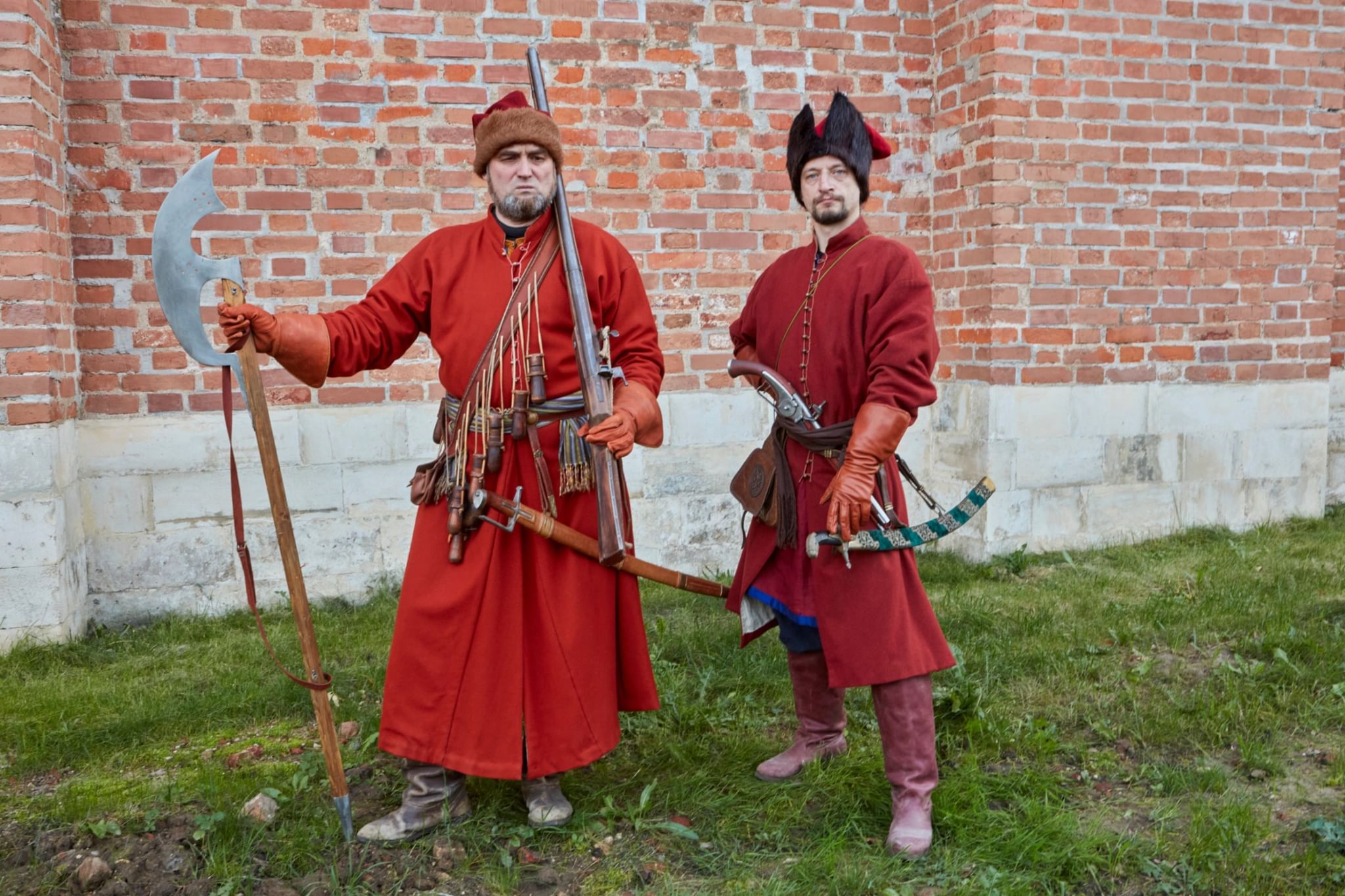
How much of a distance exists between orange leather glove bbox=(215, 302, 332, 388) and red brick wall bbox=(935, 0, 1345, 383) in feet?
12.0

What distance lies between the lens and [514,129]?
9.58 ft

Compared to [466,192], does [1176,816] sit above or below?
below

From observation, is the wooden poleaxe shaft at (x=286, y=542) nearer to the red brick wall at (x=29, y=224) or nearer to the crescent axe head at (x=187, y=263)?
the crescent axe head at (x=187, y=263)

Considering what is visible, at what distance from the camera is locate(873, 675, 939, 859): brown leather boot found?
9.47 feet

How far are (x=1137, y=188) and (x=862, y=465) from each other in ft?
12.5

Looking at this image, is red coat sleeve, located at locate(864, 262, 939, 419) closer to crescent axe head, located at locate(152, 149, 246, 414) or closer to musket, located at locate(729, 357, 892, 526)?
musket, located at locate(729, 357, 892, 526)

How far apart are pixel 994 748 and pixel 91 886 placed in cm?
254

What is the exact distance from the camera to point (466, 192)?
5.14 meters

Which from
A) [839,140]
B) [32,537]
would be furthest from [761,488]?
[32,537]

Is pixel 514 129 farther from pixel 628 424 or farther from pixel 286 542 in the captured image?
pixel 286 542

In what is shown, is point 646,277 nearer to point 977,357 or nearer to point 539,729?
point 977,357

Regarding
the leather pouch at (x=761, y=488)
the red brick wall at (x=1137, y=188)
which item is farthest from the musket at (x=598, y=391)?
the red brick wall at (x=1137, y=188)

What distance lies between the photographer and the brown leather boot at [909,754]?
2887mm

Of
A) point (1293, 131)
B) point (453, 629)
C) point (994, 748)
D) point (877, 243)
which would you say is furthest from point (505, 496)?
point (1293, 131)
